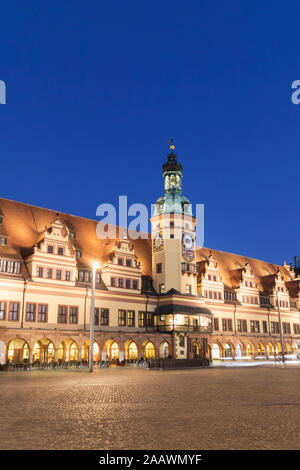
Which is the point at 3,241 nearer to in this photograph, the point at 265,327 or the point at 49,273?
the point at 49,273

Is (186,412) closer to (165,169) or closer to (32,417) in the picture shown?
(32,417)

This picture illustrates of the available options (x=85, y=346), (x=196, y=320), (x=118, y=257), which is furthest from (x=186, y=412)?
(x=196, y=320)

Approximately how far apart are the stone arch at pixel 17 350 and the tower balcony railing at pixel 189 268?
2578 centimetres

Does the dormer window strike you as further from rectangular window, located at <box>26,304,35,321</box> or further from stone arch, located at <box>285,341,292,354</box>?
stone arch, located at <box>285,341,292,354</box>

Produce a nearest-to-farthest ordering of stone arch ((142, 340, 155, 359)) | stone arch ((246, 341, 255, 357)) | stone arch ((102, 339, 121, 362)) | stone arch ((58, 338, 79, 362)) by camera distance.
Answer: stone arch ((58, 338, 79, 362)), stone arch ((102, 339, 121, 362)), stone arch ((142, 340, 155, 359)), stone arch ((246, 341, 255, 357))

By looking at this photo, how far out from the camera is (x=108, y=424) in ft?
37.0

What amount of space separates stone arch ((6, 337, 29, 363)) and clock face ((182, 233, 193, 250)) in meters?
28.2

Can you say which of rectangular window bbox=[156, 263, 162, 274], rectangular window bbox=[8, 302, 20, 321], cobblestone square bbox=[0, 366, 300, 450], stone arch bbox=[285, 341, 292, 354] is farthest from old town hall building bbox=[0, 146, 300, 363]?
cobblestone square bbox=[0, 366, 300, 450]

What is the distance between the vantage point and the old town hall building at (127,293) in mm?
48531

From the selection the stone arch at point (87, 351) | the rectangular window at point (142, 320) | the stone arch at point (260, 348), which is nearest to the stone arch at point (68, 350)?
the stone arch at point (87, 351)

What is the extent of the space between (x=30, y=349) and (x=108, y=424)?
3657cm

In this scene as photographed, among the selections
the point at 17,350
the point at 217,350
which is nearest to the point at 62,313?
the point at 17,350

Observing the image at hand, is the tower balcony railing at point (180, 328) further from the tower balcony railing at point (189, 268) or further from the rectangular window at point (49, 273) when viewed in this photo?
the rectangular window at point (49, 273)

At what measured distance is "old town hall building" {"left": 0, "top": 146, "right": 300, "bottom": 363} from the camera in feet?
159
